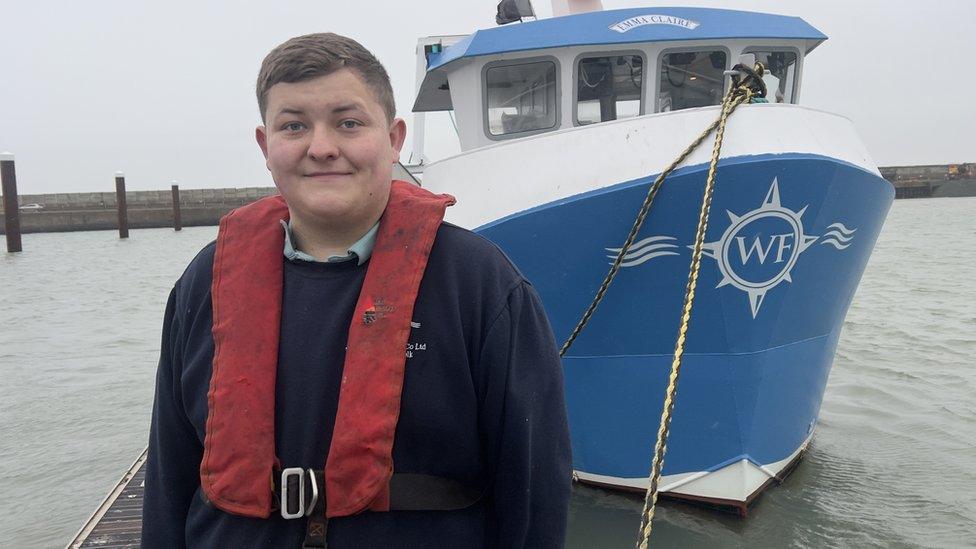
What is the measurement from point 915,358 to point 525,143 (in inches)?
274

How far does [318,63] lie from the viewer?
144cm

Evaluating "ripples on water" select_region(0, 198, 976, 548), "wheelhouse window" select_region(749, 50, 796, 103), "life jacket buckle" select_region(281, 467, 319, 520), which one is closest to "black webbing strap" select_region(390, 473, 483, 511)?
"life jacket buckle" select_region(281, 467, 319, 520)

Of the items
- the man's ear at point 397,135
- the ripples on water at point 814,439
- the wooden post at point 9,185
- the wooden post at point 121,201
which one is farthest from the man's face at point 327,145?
the wooden post at point 121,201

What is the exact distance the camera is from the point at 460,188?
15.1 ft

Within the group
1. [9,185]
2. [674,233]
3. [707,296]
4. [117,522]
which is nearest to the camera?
[674,233]

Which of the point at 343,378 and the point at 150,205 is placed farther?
the point at 150,205

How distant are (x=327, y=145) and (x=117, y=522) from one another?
397 cm

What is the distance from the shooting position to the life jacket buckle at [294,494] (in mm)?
1416

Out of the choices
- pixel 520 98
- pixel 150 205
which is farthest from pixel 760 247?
pixel 150 205

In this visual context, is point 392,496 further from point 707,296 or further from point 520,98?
point 520,98

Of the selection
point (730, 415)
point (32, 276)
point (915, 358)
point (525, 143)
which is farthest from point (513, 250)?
point (32, 276)

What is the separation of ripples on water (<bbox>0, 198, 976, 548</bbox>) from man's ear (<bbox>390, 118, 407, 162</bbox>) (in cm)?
349

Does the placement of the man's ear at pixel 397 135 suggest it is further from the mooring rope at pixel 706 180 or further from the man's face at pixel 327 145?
the mooring rope at pixel 706 180

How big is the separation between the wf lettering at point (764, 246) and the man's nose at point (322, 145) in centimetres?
282
